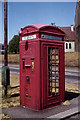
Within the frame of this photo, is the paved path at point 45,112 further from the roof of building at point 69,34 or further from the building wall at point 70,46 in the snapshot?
the roof of building at point 69,34

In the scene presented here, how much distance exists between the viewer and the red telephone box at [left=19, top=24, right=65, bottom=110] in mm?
5125

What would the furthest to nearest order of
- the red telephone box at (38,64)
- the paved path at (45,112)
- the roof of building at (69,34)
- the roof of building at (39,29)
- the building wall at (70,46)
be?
the roof of building at (69,34)
the building wall at (70,46)
the roof of building at (39,29)
the red telephone box at (38,64)
the paved path at (45,112)

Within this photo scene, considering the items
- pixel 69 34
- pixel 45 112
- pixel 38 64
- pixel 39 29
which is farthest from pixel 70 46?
pixel 45 112

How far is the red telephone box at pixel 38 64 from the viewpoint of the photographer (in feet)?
16.8

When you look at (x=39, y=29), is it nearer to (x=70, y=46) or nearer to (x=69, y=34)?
(x=70, y=46)

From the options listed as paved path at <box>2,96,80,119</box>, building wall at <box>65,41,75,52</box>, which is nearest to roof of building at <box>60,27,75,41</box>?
building wall at <box>65,41,75,52</box>

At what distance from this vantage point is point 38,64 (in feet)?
16.8

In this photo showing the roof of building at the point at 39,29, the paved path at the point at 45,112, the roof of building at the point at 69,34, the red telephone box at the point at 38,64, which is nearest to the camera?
the paved path at the point at 45,112

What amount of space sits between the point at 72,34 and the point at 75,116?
38.3m

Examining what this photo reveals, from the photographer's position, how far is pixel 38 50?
5.09 m

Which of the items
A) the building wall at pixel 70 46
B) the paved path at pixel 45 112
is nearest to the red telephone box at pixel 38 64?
the paved path at pixel 45 112

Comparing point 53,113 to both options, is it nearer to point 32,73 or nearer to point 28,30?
point 32,73

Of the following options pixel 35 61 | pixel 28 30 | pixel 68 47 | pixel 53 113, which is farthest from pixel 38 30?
pixel 68 47

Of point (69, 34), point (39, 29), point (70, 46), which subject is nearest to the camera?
point (39, 29)
